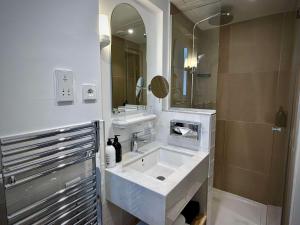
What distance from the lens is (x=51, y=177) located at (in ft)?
2.71

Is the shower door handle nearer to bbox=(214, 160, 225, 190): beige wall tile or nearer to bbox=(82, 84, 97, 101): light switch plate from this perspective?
bbox=(214, 160, 225, 190): beige wall tile

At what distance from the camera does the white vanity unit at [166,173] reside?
37.4 inches

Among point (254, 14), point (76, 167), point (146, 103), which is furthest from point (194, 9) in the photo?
point (76, 167)

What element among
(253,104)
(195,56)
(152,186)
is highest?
(195,56)

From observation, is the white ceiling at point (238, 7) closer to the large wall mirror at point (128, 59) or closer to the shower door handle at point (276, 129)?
the large wall mirror at point (128, 59)

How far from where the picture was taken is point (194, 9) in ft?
5.98

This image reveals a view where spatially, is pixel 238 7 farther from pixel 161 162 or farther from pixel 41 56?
pixel 41 56

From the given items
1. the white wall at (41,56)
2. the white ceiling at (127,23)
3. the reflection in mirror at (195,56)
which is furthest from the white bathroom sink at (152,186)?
the white ceiling at (127,23)

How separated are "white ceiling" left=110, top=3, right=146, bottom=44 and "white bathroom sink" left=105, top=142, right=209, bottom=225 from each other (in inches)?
40.7

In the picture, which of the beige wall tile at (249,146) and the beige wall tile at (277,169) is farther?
the beige wall tile at (249,146)

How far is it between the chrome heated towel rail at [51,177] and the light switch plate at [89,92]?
0.48 feet

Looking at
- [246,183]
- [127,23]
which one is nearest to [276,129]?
[246,183]

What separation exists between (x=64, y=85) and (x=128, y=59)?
0.75 meters

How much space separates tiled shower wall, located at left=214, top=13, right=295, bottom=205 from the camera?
1798mm
